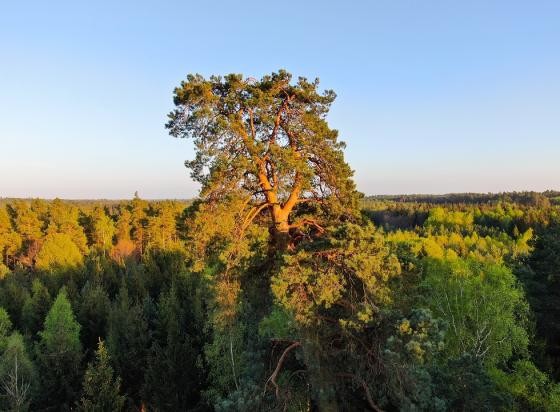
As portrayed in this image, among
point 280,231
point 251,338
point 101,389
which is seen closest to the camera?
point 280,231

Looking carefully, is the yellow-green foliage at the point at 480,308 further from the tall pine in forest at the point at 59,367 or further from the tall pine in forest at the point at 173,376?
the tall pine in forest at the point at 59,367

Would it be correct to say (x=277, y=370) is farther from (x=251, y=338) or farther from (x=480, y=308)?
(x=480, y=308)

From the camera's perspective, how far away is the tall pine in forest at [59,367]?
25672 millimetres

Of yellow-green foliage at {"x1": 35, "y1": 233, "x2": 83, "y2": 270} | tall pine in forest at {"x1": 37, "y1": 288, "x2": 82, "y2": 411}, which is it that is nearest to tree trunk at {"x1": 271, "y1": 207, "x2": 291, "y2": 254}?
tall pine in forest at {"x1": 37, "y1": 288, "x2": 82, "y2": 411}

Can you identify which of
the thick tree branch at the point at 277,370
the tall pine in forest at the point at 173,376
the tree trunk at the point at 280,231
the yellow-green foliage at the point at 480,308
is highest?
the tree trunk at the point at 280,231

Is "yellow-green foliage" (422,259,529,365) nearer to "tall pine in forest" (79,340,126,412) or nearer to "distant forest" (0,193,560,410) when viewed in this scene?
"distant forest" (0,193,560,410)

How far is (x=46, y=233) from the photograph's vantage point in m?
65.8

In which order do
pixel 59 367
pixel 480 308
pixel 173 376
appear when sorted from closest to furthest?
pixel 173 376
pixel 480 308
pixel 59 367

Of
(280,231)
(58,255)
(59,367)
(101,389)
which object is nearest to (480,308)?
(280,231)

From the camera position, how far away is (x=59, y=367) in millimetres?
26312

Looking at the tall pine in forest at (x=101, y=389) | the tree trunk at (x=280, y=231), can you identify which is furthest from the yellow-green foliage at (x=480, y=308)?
the tall pine in forest at (x=101, y=389)

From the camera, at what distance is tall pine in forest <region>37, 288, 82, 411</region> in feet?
84.2

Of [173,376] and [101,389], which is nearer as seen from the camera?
[101,389]

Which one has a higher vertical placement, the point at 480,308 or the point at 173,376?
the point at 480,308
